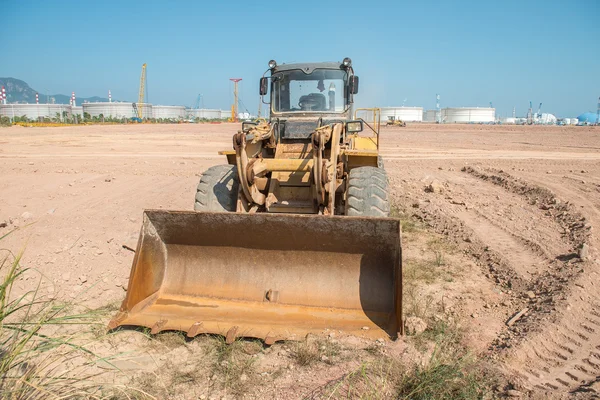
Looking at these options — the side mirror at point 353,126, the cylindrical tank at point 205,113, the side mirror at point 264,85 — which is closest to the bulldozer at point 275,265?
the side mirror at point 353,126

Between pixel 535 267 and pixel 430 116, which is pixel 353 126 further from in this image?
pixel 430 116

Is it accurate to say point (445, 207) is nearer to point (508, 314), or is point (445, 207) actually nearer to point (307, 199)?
point (307, 199)

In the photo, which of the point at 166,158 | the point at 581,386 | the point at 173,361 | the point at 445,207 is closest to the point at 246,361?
the point at 173,361

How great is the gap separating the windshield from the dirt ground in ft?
7.15

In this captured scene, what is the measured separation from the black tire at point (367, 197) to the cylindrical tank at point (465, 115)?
92.8 m

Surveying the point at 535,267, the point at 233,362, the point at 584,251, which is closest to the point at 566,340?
the point at 535,267

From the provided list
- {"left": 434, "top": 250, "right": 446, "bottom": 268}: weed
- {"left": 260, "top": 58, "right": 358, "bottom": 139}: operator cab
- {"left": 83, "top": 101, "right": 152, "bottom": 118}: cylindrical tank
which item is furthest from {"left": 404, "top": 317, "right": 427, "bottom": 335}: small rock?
{"left": 83, "top": 101, "right": 152, "bottom": 118}: cylindrical tank

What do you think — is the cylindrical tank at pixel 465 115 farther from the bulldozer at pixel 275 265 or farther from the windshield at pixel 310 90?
the bulldozer at pixel 275 265

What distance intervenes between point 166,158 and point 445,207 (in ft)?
37.9

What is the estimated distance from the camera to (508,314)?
442cm

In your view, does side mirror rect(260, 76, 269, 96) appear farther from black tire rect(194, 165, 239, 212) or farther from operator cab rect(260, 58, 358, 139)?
black tire rect(194, 165, 239, 212)

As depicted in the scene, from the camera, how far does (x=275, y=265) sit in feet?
14.7

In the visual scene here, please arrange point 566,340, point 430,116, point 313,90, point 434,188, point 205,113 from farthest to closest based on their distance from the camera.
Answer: point 205,113
point 430,116
point 434,188
point 313,90
point 566,340

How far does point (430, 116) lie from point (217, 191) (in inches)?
4162
